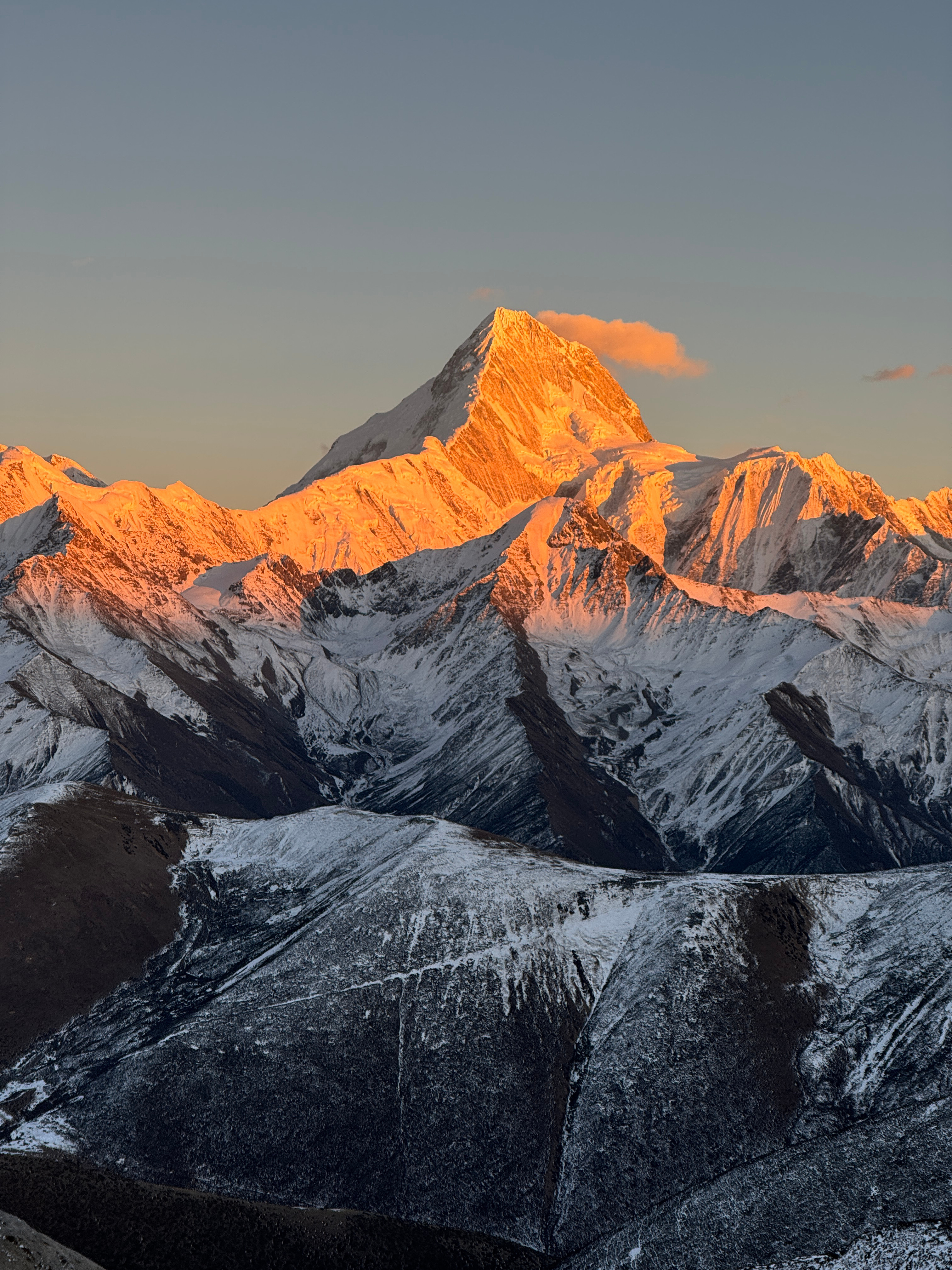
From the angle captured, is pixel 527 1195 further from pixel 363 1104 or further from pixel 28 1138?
pixel 28 1138

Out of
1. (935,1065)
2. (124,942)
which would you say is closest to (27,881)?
(124,942)

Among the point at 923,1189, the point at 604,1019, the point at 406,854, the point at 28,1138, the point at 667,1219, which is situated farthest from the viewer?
the point at 406,854

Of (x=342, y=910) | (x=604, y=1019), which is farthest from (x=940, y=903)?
(x=342, y=910)

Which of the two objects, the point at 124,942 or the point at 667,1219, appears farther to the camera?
the point at 124,942

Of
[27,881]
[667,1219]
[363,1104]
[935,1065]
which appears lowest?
Answer: [935,1065]

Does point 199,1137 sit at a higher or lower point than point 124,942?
lower

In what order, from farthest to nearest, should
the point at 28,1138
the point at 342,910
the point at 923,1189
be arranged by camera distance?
the point at 342,910 < the point at 28,1138 < the point at 923,1189

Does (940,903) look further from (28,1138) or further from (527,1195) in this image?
(28,1138)
